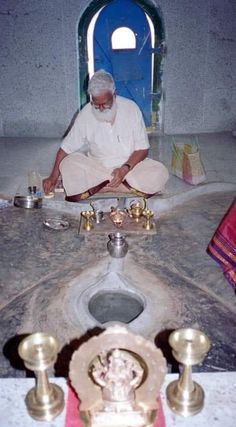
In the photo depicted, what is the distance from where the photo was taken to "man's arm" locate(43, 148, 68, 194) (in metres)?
4.60

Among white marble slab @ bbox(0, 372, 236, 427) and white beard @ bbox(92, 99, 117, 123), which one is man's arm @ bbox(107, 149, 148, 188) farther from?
white marble slab @ bbox(0, 372, 236, 427)

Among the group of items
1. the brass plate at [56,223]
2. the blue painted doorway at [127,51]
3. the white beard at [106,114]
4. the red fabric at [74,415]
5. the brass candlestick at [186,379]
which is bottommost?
the brass plate at [56,223]

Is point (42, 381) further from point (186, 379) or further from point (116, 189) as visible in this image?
point (116, 189)

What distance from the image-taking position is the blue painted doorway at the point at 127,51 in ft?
22.7

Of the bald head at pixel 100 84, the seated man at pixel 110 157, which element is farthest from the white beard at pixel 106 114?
the bald head at pixel 100 84

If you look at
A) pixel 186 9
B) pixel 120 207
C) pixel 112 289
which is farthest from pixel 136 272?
pixel 186 9

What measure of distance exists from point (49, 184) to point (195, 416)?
368cm

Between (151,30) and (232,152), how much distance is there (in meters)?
2.84

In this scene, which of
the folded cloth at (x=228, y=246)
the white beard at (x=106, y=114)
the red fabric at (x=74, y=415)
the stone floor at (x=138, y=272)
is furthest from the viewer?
the white beard at (x=106, y=114)

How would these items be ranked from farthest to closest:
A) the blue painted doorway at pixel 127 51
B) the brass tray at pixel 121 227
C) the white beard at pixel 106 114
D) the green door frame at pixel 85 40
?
the blue painted doorway at pixel 127 51 < the green door frame at pixel 85 40 < the white beard at pixel 106 114 < the brass tray at pixel 121 227

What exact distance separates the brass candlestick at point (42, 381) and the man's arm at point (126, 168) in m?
2.98

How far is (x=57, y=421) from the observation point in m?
1.44

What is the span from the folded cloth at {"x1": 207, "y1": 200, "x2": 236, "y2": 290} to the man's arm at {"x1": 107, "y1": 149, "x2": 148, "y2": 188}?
1332mm

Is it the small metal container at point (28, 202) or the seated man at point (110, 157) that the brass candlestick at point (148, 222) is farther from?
the small metal container at point (28, 202)
